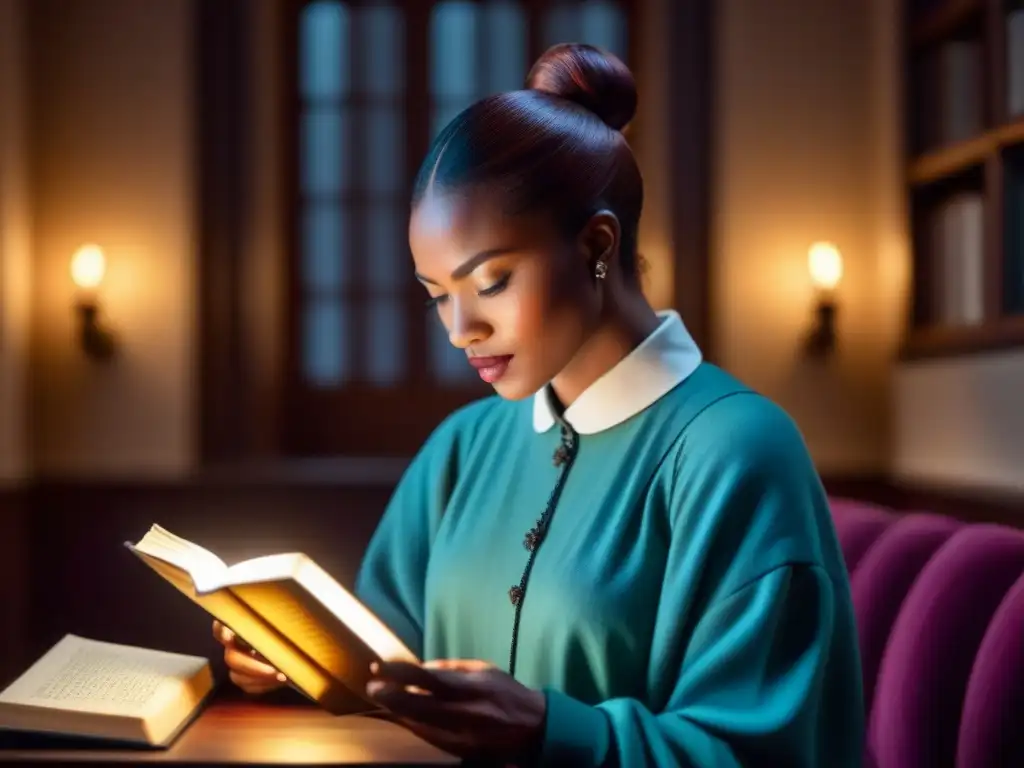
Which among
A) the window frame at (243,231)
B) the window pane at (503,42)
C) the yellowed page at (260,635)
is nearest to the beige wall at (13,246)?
the window frame at (243,231)

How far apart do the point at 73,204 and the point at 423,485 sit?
301 cm

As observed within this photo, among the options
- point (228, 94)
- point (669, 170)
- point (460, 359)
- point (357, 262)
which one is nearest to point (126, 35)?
point (228, 94)

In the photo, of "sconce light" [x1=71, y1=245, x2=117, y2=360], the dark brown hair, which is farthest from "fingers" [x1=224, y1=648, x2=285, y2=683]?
"sconce light" [x1=71, y1=245, x2=117, y2=360]

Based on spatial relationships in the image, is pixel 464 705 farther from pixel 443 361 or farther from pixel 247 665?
pixel 443 361

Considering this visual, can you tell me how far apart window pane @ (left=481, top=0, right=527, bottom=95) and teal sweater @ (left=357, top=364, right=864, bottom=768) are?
3.14 m

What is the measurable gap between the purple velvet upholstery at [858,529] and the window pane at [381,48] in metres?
2.99

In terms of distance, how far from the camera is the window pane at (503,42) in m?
4.23

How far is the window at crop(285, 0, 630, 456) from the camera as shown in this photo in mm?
4219

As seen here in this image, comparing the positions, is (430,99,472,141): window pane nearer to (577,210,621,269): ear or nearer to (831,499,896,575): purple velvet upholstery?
(831,499,896,575): purple velvet upholstery

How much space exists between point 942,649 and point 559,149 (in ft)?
2.25

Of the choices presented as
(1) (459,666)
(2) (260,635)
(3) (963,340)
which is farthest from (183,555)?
(3) (963,340)

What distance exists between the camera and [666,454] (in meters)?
1.15

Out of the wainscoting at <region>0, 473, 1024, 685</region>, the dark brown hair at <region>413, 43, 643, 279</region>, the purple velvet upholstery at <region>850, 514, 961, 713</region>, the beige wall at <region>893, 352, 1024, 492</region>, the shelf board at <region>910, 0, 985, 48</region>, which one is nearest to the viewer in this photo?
the dark brown hair at <region>413, 43, 643, 279</region>

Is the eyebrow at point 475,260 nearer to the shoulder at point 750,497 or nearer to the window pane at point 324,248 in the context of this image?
the shoulder at point 750,497
